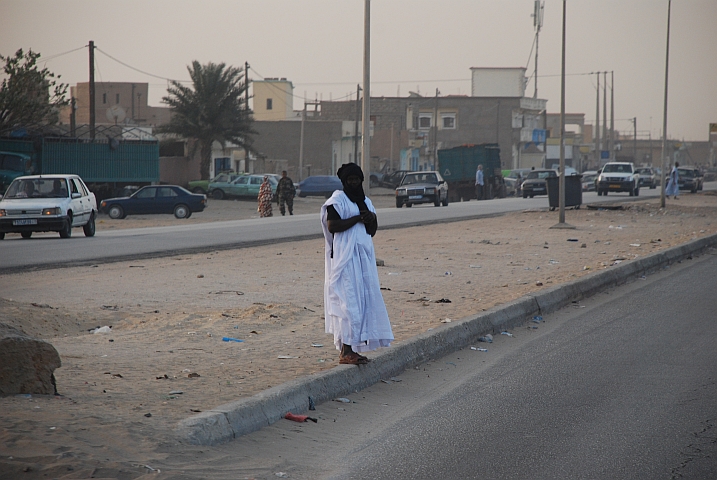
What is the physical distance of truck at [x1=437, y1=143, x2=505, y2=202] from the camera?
53.4 m

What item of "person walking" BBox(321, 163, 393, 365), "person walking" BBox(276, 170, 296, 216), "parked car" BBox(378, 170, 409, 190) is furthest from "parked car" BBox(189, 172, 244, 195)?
"person walking" BBox(321, 163, 393, 365)

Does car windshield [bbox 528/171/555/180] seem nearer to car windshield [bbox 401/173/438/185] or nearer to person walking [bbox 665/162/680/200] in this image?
person walking [bbox 665/162/680/200]

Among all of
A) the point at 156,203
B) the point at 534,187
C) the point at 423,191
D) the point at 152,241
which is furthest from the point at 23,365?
the point at 534,187

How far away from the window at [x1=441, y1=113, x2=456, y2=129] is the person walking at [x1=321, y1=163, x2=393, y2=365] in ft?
313

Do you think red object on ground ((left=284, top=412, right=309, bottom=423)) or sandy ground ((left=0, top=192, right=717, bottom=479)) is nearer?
sandy ground ((left=0, top=192, right=717, bottom=479))

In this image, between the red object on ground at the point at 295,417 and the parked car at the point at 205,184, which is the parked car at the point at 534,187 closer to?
the parked car at the point at 205,184

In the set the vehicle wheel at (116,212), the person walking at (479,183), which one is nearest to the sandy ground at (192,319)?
the vehicle wheel at (116,212)

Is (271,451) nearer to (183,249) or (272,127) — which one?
(183,249)

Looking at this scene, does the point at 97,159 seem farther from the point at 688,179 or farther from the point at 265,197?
the point at 688,179

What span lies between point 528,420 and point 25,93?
43.1 meters

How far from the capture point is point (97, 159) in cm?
4400

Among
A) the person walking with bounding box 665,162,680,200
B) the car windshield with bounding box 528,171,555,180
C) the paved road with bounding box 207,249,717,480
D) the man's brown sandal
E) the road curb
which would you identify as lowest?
the paved road with bounding box 207,249,717,480

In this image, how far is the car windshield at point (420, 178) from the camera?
43031 millimetres

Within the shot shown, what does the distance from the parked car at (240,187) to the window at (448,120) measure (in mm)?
50525
